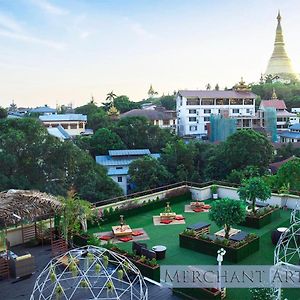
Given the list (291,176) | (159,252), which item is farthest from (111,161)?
(159,252)

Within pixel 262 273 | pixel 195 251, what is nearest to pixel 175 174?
pixel 195 251

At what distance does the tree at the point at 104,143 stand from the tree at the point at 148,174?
983 centimetres

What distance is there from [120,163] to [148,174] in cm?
750

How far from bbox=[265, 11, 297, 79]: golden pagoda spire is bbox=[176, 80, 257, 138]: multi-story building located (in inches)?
1483

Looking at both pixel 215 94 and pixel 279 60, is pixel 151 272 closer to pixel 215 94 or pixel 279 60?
pixel 215 94

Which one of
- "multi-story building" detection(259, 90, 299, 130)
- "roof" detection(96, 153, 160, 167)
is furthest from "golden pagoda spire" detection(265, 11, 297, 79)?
"roof" detection(96, 153, 160, 167)

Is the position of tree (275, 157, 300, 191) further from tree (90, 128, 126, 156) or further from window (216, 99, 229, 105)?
window (216, 99, 229, 105)

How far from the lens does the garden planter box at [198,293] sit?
28.3ft

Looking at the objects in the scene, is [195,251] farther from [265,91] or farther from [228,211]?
[265,91]

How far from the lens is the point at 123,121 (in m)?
43.3

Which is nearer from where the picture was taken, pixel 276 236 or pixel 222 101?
pixel 276 236

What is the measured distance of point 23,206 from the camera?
36.1ft

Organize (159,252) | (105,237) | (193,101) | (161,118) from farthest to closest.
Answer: (161,118) → (193,101) → (105,237) → (159,252)

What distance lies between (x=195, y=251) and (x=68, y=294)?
15.9 feet
